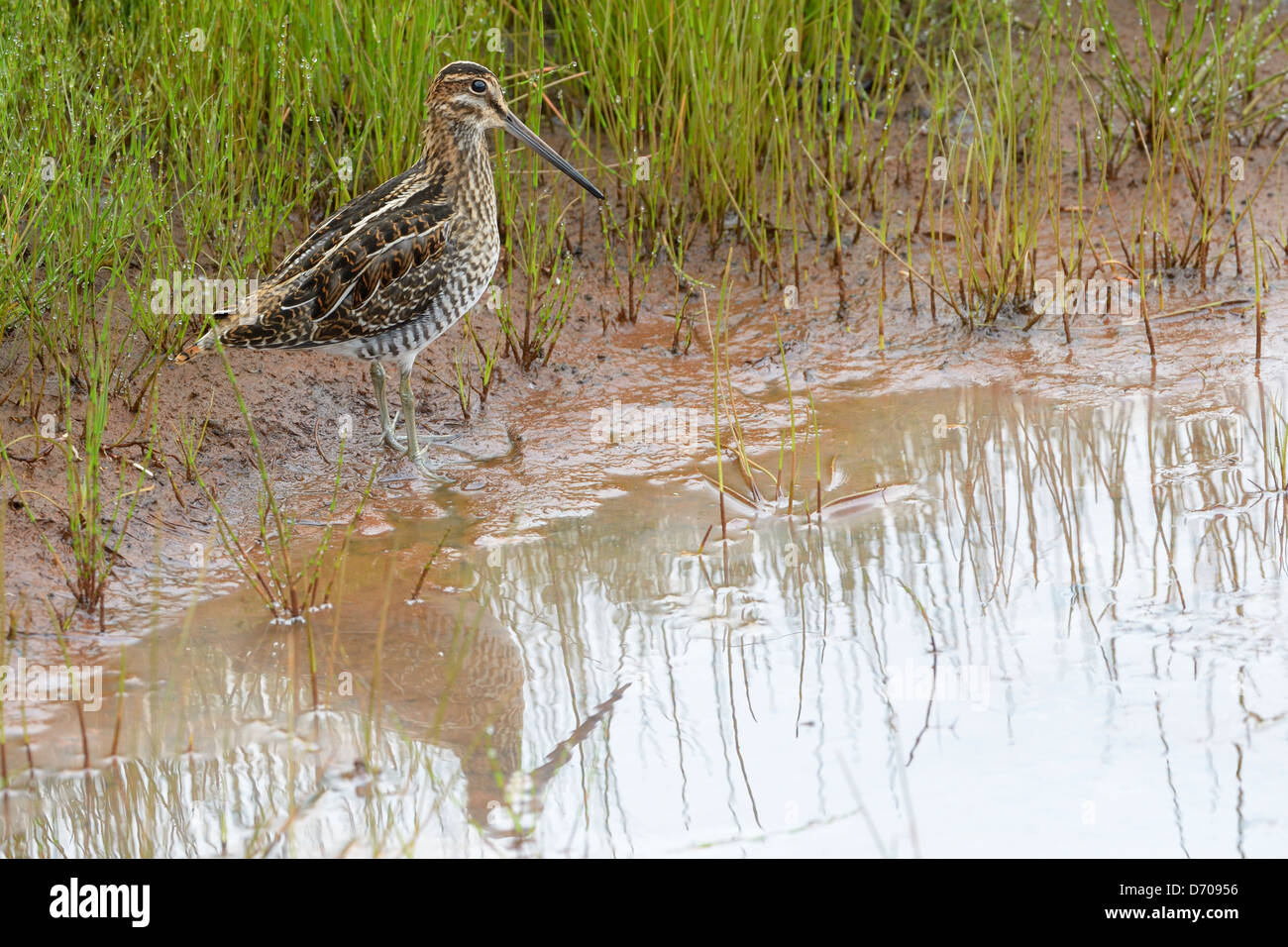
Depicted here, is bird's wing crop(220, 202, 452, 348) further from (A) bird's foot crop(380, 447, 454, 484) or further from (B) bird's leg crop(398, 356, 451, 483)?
(A) bird's foot crop(380, 447, 454, 484)

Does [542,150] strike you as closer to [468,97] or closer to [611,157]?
[468,97]

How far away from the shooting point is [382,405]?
509 centimetres

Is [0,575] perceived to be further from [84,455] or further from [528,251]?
[528,251]

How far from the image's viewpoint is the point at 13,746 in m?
3.30

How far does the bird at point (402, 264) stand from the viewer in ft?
15.2

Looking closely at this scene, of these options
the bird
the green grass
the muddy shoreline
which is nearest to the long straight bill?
the bird

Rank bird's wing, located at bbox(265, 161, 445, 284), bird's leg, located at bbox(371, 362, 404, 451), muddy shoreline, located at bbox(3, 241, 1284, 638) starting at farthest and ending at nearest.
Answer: bird's leg, located at bbox(371, 362, 404, 451)
bird's wing, located at bbox(265, 161, 445, 284)
muddy shoreline, located at bbox(3, 241, 1284, 638)

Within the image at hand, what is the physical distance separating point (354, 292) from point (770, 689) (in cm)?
208

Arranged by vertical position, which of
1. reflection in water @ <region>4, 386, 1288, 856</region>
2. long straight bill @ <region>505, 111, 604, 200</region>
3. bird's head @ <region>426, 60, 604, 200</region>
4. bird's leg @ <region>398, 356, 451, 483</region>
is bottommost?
reflection in water @ <region>4, 386, 1288, 856</region>

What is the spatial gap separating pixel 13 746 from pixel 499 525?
66.2 inches

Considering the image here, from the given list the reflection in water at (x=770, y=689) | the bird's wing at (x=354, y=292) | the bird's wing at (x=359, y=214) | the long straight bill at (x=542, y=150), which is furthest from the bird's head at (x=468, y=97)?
the reflection in water at (x=770, y=689)

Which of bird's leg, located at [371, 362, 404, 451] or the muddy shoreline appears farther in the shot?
bird's leg, located at [371, 362, 404, 451]

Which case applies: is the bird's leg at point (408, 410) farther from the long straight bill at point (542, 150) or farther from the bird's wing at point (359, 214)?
Answer: the long straight bill at point (542, 150)

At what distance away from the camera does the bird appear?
15.2ft
